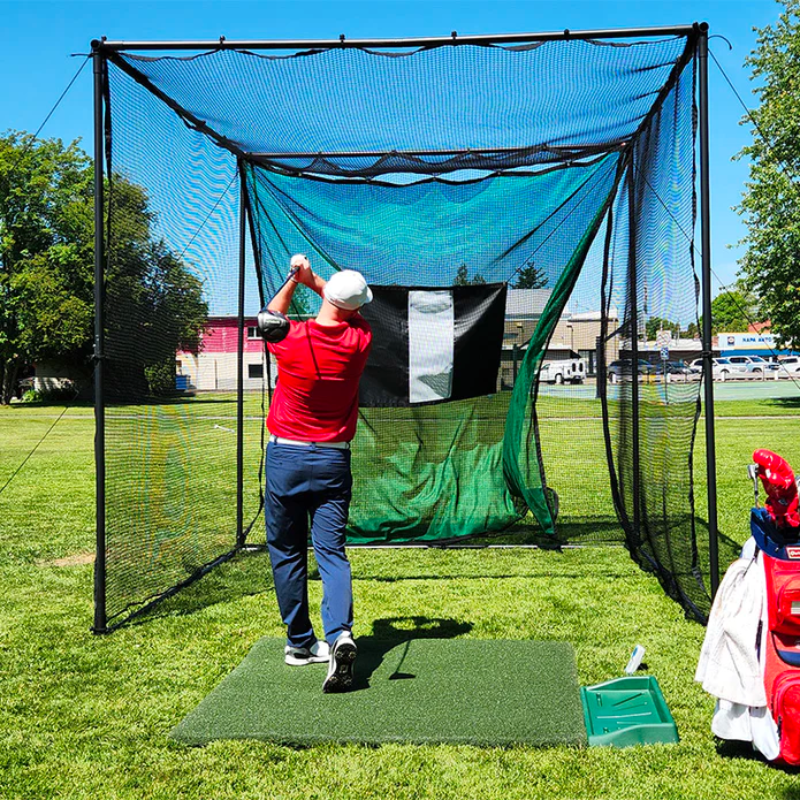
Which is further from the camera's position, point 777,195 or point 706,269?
point 777,195

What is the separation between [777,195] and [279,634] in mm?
21065

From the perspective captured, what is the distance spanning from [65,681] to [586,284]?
4375 mm

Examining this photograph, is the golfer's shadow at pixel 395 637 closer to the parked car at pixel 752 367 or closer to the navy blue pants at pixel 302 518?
the navy blue pants at pixel 302 518

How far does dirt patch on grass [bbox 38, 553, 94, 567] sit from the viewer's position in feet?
20.7

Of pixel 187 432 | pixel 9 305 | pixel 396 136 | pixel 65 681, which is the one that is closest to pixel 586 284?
pixel 396 136

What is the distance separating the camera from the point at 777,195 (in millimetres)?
22062

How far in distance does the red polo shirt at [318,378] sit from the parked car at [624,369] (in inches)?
93.3

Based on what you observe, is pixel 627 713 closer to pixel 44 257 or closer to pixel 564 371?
pixel 564 371

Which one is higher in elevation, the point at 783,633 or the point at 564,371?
the point at 564,371

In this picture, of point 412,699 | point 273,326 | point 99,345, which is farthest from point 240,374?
point 412,699

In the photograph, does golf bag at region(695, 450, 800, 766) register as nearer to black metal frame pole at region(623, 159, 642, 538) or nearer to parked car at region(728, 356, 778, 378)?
black metal frame pole at region(623, 159, 642, 538)

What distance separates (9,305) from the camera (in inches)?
1291

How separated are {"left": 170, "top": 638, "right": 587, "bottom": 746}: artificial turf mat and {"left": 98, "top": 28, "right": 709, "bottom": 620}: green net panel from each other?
1.23 m

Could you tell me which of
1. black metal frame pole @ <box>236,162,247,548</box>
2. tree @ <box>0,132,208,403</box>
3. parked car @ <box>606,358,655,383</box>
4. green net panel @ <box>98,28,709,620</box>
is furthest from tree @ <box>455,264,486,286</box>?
tree @ <box>0,132,208,403</box>
